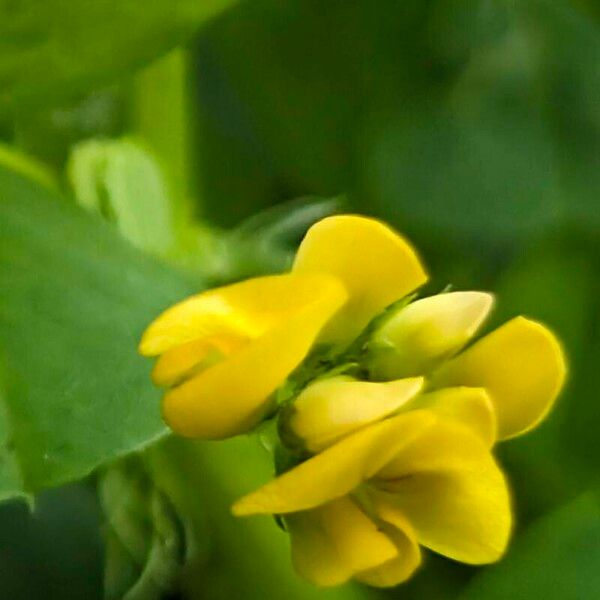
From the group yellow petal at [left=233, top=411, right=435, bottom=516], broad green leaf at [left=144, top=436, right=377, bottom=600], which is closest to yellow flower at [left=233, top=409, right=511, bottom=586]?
yellow petal at [left=233, top=411, right=435, bottom=516]

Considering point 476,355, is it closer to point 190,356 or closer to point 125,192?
point 190,356

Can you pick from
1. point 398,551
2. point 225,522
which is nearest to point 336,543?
point 398,551

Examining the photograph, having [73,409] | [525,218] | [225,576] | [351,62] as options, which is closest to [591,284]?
[525,218]

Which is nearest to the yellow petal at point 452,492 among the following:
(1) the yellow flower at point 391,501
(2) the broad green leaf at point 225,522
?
(1) the yellow flower at point 391,501

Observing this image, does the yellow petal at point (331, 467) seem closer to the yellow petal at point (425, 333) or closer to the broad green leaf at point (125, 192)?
the yellow petal at point (425, 333)

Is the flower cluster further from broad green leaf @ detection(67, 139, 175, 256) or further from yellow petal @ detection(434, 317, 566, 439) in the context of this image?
broad green leaf @ detection(67, 139, 175, 256)

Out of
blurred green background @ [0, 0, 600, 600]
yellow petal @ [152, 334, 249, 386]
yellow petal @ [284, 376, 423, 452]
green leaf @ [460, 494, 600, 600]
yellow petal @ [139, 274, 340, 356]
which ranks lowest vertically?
green leaf @ [460, 494, 600, 600]

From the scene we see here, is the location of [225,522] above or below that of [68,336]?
below
